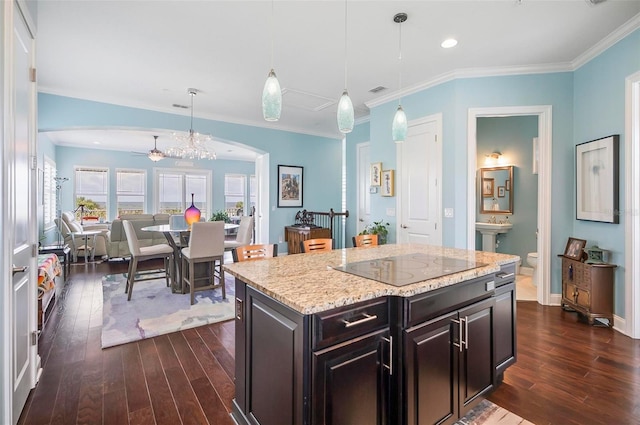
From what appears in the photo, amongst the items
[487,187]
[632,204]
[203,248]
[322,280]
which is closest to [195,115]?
[203,248]

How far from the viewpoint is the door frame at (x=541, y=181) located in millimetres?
3723

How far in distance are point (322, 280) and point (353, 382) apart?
472 mm

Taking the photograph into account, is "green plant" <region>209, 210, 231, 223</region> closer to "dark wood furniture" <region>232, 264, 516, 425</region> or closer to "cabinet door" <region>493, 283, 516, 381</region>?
"dark wood furniture" <region>232, 264, 516, 425</region>

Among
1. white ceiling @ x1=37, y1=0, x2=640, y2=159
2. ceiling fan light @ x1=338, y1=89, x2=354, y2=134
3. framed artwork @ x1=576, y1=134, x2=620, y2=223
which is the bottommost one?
framed artwork @ x1=576, y1=134, x2=620, y2=223

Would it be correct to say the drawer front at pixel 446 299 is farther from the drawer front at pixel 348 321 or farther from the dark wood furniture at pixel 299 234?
the dark wood furniture at pixel 299 234

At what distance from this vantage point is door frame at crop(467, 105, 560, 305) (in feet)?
12.2

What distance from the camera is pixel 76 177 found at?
879cm

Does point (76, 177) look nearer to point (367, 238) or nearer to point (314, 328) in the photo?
point (367, 238)

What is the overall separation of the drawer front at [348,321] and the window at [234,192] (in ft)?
35.0

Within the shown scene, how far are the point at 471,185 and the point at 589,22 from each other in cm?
182

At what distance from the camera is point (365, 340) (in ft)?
4.50

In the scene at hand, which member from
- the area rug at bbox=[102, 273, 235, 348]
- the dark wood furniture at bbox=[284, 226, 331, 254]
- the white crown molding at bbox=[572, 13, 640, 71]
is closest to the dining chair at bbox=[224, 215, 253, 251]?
A: the area rug at bbox=[102, 273, 235, 348]

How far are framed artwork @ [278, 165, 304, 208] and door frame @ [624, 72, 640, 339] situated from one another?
17.5ft

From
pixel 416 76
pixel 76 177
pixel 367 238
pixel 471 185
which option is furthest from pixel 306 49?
pixel 76 177
